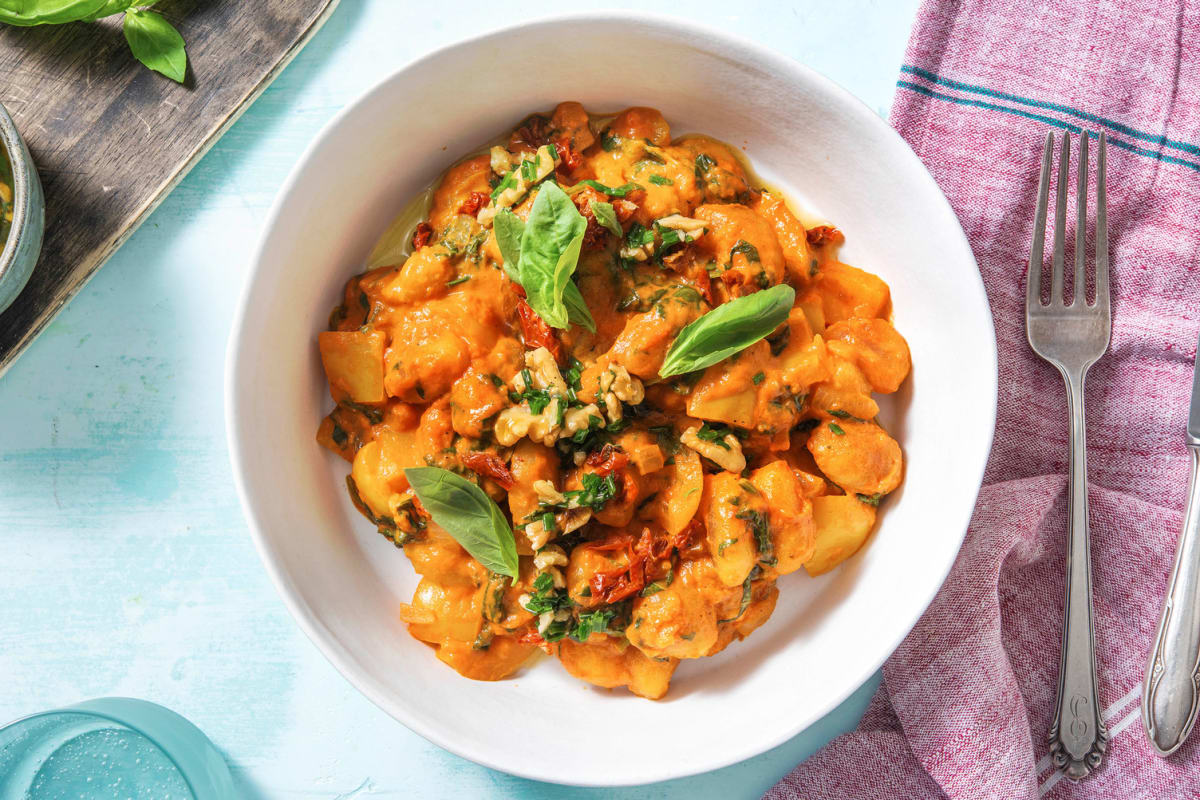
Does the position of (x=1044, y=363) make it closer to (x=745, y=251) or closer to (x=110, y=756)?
(x=745, y=251)

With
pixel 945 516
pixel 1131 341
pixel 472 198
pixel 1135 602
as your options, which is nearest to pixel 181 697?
pixel 472 198

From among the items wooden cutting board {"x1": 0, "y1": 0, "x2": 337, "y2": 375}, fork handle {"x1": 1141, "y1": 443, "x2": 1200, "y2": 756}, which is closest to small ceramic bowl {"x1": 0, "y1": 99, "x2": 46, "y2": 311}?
wooden cutting board {"x1": 0, "y1": 0, "x2": 337, "y2": 375}

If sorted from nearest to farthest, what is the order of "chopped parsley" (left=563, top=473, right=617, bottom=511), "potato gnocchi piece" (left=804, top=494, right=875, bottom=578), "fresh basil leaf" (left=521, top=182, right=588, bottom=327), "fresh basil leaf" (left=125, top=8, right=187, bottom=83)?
"fresh basil leaf" (left=521, top=182, right=588, bottom=327) → "chopped parsley" (left=563, top=473, right=617, bottom=511) → "potato gnocchi piece" (left=804, top=494, right=875, bottom=578) → "fresh basil leaf" (left=125, top=8, right=187, bottom=83)

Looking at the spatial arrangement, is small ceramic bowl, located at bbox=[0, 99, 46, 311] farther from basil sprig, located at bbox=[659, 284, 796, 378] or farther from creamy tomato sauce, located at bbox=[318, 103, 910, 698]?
basil sprig, located at bbox=[659, 284, 796, 378]

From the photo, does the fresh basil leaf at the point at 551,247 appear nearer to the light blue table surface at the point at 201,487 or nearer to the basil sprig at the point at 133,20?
the light blue table surface at the point at 201,487

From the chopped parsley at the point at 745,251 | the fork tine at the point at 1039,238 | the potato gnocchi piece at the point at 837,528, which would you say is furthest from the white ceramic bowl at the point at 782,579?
the chopped parsley at the point at 745,251
